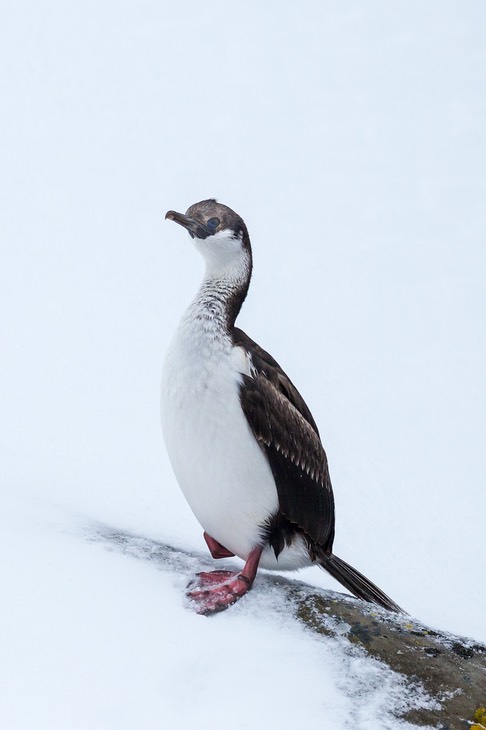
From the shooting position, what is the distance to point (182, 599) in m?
5.58

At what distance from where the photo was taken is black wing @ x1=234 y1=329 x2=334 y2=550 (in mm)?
5629

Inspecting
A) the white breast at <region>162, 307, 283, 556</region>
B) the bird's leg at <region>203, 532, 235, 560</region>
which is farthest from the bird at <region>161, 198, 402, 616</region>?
the bird's leg at <region>203, 532, 235, 560</region>

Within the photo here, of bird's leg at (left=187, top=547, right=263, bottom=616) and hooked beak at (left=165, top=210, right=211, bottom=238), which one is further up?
hooked beak at (left=165, top=210, right=211, bottom=238)

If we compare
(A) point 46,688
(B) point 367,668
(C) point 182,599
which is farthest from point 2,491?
(B) point 367,668

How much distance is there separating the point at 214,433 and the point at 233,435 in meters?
0.11

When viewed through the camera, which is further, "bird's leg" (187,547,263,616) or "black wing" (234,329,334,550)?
"black wing" (234,329,334,550)

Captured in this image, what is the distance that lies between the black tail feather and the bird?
16 centimetres

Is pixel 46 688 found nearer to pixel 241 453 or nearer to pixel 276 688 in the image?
pixel 276 688

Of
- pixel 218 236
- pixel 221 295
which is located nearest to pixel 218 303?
pixel 221 295

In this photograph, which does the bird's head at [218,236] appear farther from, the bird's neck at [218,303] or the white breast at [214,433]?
the white breast at [214,433]

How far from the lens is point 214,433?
5590mm

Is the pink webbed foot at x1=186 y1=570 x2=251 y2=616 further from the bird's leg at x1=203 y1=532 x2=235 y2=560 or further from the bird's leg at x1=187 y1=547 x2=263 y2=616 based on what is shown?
the bird's leg at x1=203 y1=532 x2=235 y2=560

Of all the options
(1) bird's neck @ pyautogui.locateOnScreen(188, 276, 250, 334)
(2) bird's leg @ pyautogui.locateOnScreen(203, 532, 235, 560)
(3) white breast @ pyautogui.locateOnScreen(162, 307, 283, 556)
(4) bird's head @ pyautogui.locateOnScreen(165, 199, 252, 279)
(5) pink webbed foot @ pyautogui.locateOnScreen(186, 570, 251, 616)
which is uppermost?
(4) bird's head @ pyautogui.locateOnScreen(165, 199, 252, 279)

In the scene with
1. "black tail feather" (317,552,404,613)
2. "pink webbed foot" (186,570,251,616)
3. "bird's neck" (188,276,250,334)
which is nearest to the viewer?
"pink webbed foot" (186,570,251,616)
